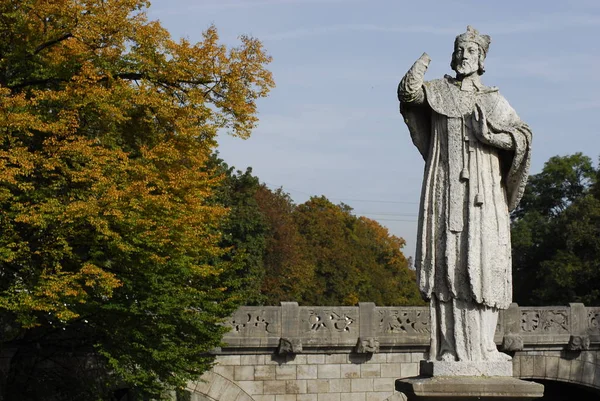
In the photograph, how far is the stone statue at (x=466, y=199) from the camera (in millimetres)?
7703

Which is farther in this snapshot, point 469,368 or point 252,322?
point 252,322

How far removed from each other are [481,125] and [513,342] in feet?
50.1

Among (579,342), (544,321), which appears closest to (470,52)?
(544,321)

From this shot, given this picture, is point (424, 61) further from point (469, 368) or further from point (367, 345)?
point (367, 345)

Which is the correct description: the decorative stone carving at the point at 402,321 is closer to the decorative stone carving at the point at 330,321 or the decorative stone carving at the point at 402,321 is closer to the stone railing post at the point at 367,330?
the stone railing post at the point at 367,330

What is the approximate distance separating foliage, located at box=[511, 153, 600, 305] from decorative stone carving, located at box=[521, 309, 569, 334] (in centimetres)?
1570

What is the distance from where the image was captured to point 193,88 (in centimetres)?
1988

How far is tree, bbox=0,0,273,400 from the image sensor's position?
16781mm

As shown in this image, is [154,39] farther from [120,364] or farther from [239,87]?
[120,364]

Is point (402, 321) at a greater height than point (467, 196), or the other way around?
point (402, 321)

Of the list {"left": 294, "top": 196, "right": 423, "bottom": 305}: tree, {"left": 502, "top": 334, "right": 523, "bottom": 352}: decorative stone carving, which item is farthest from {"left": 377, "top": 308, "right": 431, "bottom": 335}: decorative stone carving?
{"left": 294, "top": 196, "right": 423, "bottom": 305}: tree

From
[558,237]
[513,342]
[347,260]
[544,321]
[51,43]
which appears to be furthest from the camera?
[347,260]

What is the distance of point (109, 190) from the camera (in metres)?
16.9

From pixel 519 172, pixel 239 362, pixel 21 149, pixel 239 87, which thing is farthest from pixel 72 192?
pixel 519 172
